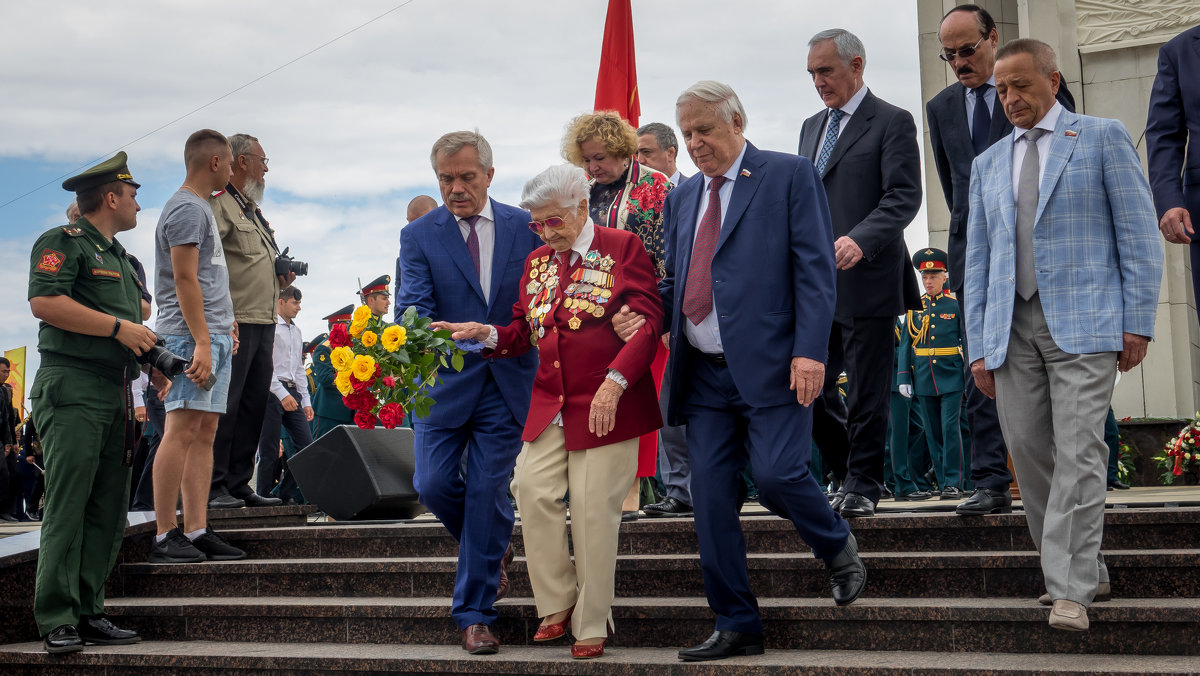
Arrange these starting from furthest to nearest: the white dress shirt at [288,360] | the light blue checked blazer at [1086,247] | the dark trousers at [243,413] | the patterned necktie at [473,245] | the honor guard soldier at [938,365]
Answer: the honor guard soldier at [938,365], the white dress shirt at [288,360], the dark trousers at [243,413], the patterned necktie at [473,245], the light blue checked blazer at [1086,247]

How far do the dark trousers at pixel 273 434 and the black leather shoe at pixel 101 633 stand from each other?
3.25 metres

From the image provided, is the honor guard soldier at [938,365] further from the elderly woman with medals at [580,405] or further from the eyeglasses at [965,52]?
the elderly woman with medals at [580,405]

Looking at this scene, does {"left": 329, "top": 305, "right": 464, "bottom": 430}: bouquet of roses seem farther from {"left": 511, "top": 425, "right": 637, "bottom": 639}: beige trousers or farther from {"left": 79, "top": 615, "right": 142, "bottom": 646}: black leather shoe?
{"left": 79, "top": 615, "right": 142, "bottom": 646}: black leather shoe

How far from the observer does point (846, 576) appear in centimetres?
398

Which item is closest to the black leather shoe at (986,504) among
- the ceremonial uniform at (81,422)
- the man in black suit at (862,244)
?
the man in black suit at (862,244)

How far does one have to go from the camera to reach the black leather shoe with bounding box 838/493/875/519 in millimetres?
4727

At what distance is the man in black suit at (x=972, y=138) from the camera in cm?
470

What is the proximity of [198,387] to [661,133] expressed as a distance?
2918 mm

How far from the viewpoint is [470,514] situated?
167 inches

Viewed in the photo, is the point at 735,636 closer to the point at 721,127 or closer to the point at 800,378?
the point at 800,378

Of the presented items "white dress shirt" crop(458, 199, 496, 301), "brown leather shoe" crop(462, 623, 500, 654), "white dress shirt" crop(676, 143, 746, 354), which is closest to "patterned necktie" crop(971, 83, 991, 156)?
"white dress shirt" crop(676, 143, 746, 354)

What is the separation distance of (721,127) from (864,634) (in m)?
1.92


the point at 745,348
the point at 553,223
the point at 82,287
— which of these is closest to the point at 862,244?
the point at 745,348

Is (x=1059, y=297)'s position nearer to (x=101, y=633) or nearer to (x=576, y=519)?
(x=576, y=519)
